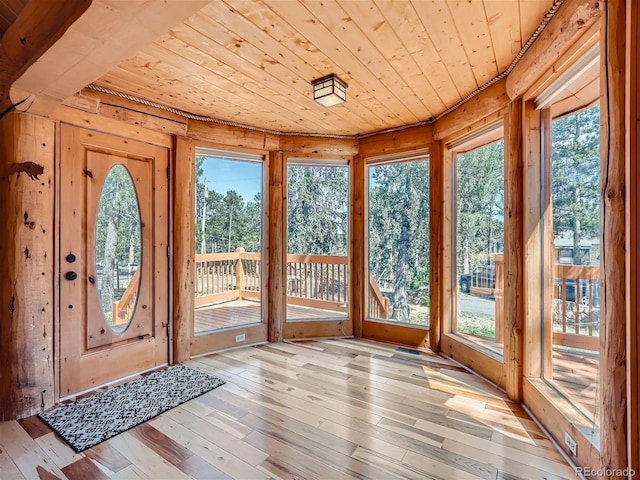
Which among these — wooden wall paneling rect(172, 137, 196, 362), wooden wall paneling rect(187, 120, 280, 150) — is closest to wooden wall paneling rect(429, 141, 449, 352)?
wooden wall paneling rect(187, 120, 280, 150)

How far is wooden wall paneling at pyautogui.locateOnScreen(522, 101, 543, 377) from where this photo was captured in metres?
2.30

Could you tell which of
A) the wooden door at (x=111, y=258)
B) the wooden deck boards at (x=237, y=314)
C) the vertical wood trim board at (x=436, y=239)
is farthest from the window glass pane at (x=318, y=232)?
the wooden door at (x=111, y=258)

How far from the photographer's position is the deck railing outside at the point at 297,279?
4.06 meters

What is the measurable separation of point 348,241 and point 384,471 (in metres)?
2.69

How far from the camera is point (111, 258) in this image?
2.83 m

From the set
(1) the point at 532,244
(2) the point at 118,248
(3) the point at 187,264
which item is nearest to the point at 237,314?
(3) the point at 187,264

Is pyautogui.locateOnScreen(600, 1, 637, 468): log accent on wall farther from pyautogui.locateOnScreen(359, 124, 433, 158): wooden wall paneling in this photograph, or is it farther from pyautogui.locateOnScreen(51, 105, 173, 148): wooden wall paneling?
pyautogui.locateOnScreen(51, 105, 173, 148): wooden wall paneling

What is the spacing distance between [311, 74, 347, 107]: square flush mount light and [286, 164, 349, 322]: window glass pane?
1.49 meters

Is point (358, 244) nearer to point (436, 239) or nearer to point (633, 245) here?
point (436, 239)

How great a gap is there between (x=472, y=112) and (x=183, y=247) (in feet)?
10.7

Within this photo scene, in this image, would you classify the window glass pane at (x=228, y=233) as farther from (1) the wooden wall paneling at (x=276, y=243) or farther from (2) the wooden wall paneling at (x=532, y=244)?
(2) the wooden wall paneling at (x=532, y=244)

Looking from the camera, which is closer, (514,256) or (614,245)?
(614,245)

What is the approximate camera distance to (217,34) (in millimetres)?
1931

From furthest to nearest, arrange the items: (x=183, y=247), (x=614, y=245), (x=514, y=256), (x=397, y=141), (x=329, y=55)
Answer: (x=397, y=141), (x=183, y=247), (x=514, y=256), (x=329, y=55), (x=614, y=245)
